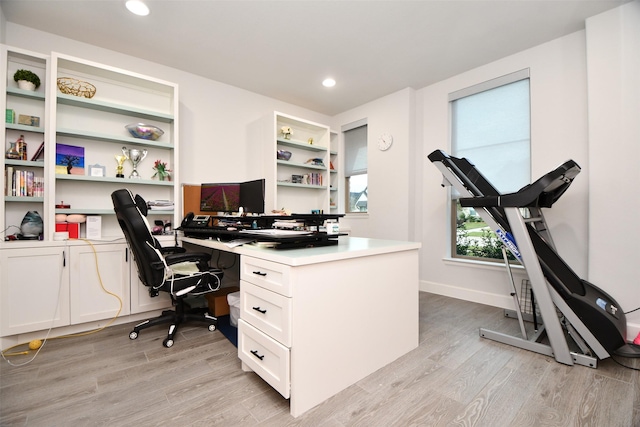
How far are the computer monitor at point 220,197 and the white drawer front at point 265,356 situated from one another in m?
1.38

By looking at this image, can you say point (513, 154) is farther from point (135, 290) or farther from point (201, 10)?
point (135, 290)

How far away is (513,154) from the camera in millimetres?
2922

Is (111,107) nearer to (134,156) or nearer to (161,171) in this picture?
(134,156)

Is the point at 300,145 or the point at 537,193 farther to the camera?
the point at 300,145

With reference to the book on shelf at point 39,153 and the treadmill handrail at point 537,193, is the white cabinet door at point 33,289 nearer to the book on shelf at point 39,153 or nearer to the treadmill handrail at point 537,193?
the book on shelf at point 39,153

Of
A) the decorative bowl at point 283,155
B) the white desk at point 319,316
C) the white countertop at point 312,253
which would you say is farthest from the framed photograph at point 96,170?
the decorative bowl at point 283,155

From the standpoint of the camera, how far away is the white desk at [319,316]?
1.32 metres

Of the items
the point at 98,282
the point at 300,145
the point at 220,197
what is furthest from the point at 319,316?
the point at 300,145

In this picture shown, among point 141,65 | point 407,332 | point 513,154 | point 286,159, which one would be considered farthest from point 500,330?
point 141,65

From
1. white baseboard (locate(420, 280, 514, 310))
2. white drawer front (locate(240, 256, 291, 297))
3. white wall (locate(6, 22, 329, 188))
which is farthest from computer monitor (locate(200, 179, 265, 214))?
white baseboard (locate(420, 280, 514, 310))

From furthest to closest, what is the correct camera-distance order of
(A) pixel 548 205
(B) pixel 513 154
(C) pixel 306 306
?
(B) pixel 513 154, (A) pixel 548 205, (C) pixel 306 306

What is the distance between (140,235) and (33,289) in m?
1.03

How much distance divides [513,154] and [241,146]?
3.27 meters

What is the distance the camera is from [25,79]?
2264mm
